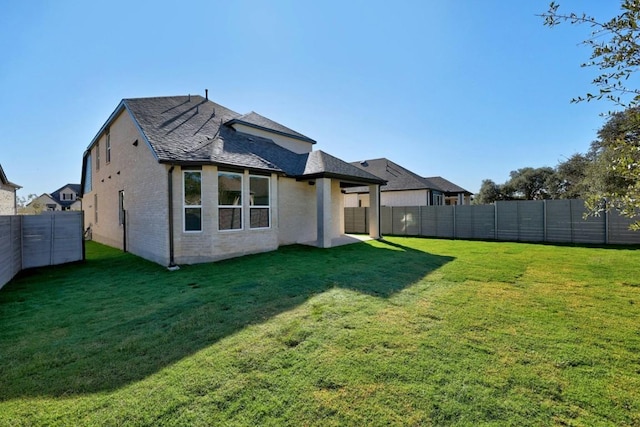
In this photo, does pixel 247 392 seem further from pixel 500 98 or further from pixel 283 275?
pixel 500 98

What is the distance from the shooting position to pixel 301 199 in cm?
1318

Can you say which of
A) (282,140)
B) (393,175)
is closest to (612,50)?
(282,140)

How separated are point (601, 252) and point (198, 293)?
1440cm

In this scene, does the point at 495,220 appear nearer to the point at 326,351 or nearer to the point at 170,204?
the point at 326,351

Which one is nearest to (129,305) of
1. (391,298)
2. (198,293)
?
(198,293)

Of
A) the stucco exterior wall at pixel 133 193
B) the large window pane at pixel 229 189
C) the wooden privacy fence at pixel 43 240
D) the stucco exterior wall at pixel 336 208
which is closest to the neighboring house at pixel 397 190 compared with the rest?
the stucco exterior wall at pixel 336 208

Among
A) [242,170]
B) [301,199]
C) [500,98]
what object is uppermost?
[500,98]

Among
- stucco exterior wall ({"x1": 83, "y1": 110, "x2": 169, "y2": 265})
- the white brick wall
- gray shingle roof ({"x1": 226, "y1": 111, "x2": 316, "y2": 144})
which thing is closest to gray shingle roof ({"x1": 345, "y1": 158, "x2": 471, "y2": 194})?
gray shingle roof ({"x1": 226, "y1": 111, "x2": 316, "y2": 144})

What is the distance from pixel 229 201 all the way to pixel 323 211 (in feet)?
12.9

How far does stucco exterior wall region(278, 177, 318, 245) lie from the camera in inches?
487

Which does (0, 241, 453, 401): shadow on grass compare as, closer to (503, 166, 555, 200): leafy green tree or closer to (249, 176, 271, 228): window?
(249, 176, 271, 228): window

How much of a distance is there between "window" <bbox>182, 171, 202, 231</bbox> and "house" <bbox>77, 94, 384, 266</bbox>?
31 mm

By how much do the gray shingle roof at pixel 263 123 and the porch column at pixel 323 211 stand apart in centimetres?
503

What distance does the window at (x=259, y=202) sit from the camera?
10.6 metres
